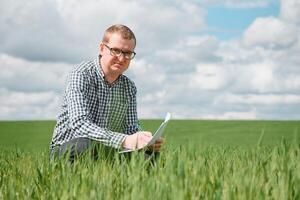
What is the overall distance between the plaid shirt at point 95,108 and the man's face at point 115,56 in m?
0.10

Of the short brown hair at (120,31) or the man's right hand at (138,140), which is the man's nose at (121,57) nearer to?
the short brown hair at (120,31)

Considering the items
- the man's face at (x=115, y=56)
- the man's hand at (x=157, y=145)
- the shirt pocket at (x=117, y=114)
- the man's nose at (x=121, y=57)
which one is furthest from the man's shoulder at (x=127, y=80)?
the man's hand at (x=157, y=145)

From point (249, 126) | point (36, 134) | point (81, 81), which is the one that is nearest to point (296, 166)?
point (81, 81)

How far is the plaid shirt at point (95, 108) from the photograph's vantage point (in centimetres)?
364

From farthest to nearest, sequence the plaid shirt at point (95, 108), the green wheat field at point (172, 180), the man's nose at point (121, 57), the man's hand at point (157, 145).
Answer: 1. the man's nose at point (121, 57)
2. the plaid shirt at point (95, 108)
3. the man's hand at point (157, 145)
4. the green wheat field at point (172, 180)

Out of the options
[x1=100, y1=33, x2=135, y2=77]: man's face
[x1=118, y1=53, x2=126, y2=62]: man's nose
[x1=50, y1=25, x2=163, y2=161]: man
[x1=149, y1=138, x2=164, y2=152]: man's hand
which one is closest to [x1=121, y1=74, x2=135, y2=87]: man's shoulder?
[x1=50, y1=25, x2=163, y2=161]: man

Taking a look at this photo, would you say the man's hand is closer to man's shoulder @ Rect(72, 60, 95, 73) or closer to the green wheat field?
the green wheat field

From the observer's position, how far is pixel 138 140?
329 centimetres

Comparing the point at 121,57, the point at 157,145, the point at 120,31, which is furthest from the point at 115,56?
the point at 157,145

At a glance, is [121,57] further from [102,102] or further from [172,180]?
[172,180]

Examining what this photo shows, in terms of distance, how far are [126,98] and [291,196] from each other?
83.9 inches

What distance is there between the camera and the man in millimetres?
3578

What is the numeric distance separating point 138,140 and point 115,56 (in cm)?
78

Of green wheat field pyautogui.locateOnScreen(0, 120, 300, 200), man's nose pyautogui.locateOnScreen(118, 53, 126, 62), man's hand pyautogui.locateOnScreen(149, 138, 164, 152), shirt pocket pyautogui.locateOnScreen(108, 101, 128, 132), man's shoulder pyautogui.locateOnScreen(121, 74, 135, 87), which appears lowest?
green wheat field pyautogui.locateOnScreen(0, 120, 300, 200)
